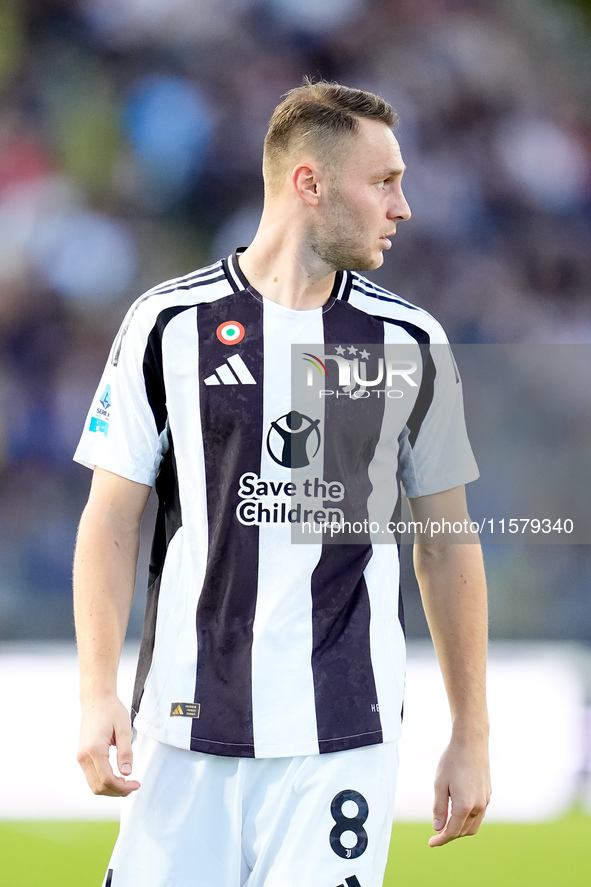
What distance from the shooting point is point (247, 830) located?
1431 millimetres

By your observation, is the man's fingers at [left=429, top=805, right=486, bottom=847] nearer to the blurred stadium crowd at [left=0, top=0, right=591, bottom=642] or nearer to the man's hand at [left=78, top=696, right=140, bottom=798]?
the man's hand at [left=78, top=696, right=140, bottom=798]

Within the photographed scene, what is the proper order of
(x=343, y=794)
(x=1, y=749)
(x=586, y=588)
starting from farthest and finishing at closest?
1. (x=586, y=588)
2. (x=1, y=749)
3. (x=343, y=794)

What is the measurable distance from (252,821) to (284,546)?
1.28 ft

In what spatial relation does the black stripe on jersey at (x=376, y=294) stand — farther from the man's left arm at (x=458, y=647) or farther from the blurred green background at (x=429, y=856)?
the blurred green background at (x=429, y=856)

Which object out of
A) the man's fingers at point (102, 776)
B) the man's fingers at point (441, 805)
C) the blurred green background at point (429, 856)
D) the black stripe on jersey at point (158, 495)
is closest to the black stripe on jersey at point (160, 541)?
the black stripe on jersey at point (158, 495)

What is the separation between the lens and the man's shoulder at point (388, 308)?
1.62 m

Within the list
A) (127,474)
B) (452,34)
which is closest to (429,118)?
(452,34)

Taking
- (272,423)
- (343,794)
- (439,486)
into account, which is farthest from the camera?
(439,486)

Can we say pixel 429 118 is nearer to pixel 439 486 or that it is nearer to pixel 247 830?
pixel 439 486

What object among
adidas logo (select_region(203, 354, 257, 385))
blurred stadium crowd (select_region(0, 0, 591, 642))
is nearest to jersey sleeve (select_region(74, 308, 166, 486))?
adidas logo (select_region(203, 354, 257, 385))

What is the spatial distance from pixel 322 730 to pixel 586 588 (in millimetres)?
3023

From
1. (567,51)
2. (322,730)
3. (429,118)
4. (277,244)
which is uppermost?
(567,51)

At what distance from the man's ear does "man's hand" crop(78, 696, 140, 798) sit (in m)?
0.82

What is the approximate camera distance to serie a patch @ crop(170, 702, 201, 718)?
1.45 m
